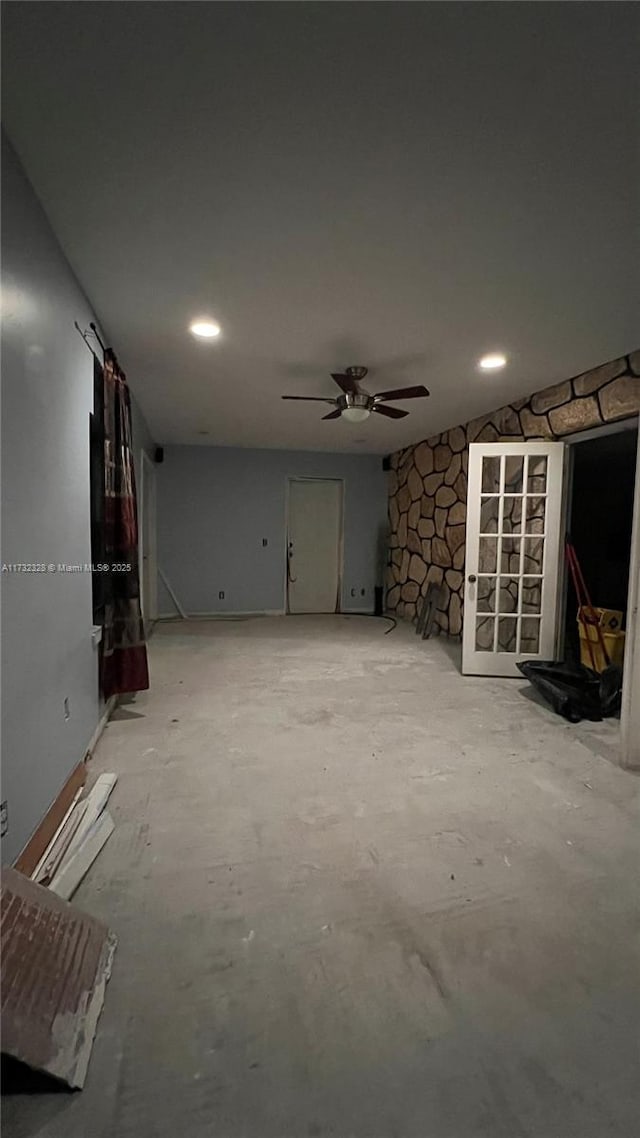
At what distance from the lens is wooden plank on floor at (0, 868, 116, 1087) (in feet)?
3.25

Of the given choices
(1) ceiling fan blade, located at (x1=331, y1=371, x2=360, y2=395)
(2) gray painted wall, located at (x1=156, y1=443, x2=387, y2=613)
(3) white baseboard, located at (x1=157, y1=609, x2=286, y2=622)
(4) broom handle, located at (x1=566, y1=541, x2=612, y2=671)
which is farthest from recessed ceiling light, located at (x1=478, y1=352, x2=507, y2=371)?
(3) white baseboard, located at (x1=157, y1=609, x2=286, y2=622)

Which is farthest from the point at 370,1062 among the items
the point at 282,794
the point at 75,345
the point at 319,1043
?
the point at 75,345

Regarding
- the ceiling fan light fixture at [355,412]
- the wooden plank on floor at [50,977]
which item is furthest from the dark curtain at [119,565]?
the wooden plank on floor at [50,977]

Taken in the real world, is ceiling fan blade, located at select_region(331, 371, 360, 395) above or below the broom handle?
above

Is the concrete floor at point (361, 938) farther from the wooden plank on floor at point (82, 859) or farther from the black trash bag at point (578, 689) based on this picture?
the black trash bag at point (578, 689)

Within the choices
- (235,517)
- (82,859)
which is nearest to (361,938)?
(82,859)

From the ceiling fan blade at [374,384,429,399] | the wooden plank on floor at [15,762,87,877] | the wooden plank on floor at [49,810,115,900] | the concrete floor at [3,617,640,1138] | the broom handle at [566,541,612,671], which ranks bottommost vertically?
the concrete floor at [3,617,640,1138]

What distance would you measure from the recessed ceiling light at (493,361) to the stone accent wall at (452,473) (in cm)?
64

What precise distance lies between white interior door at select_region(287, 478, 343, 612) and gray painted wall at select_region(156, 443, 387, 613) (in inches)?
4.6

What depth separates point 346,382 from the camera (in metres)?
3.24

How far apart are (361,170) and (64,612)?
190 cm

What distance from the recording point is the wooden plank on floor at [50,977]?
3.25ft

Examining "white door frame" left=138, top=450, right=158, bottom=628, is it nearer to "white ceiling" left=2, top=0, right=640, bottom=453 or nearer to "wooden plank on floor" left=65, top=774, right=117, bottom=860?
"white ceiling" left=2, top=0, right=640, bottom=453

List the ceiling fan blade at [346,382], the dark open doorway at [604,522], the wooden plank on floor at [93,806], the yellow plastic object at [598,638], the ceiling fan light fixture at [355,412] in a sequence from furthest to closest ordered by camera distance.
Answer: the dark open doorway at [604,522]
the yellow plastic object at [598,638]
the ceiling fan light fixture at [355,412]
the ceiling fan blade at [346,382]
the wooden plank on floor at [93,806]
